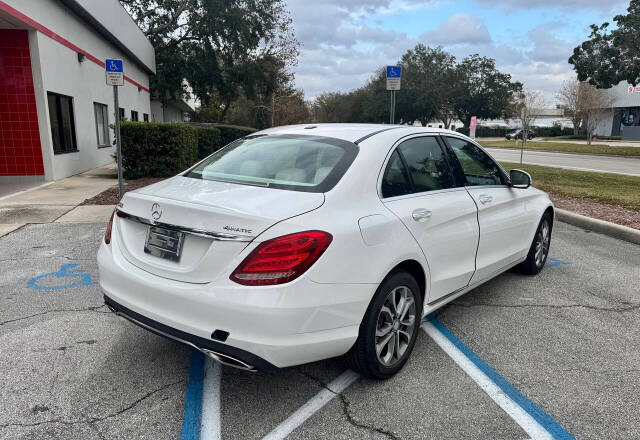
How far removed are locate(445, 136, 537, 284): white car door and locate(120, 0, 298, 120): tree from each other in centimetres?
2869

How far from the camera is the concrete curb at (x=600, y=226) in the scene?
7.09m

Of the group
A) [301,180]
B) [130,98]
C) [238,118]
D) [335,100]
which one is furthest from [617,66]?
[335,100]

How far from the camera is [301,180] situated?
10.0 ft

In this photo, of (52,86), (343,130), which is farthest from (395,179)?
(52,86)

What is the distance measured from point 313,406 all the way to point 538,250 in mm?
3563

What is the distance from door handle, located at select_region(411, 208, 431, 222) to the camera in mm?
3201

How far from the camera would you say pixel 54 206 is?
8.92 meters

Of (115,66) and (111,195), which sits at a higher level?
(115,66)

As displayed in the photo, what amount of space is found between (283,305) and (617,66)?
95.5ft

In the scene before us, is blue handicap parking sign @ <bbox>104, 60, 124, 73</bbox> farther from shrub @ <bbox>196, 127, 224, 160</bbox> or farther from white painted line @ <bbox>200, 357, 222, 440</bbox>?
shrub @ <bbox>196, 127, 224, 160</bbox>

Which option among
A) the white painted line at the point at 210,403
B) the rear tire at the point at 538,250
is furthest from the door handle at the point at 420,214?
the rear tire at the point at 538,250

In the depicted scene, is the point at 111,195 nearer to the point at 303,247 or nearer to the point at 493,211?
the point at 493,211

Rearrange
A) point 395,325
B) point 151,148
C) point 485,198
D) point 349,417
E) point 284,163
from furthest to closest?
point 151,148, point 485,198, point 284,163, point 395,325, point 349,417

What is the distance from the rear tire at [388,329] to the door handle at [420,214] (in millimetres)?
384
